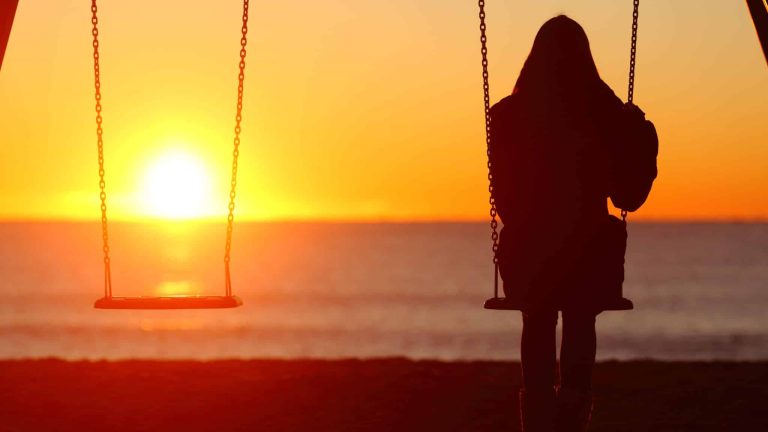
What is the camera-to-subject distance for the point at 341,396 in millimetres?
9172

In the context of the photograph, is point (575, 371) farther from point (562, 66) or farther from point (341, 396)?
point (341, 396)

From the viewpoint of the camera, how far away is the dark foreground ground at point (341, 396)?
8508 millimetres

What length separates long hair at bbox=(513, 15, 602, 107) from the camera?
5.88 metres

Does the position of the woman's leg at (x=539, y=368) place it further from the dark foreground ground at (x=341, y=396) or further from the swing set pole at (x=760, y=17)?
the dark foreground ground at (x=341, y=396)

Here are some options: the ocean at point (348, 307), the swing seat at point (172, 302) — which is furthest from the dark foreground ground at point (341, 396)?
the ocean at point (348, 307)

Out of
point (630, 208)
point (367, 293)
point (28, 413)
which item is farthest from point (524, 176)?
point (367, 293)

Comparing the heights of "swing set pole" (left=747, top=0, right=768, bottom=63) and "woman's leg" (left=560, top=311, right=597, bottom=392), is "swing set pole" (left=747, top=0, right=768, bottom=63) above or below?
above

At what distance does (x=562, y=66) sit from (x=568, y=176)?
0.46 meters

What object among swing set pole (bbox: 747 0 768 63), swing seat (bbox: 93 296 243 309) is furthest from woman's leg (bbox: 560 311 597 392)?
swing set pole (bbox: 747 0 768 63)

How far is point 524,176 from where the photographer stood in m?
5.94

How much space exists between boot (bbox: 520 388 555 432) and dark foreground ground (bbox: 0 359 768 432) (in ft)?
7.49

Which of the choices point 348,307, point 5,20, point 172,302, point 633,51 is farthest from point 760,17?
point 348,307

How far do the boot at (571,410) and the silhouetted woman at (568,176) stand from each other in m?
0.08

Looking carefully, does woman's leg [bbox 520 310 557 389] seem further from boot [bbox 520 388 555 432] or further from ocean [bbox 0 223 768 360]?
ocean [bbox 0 223 768 360]
